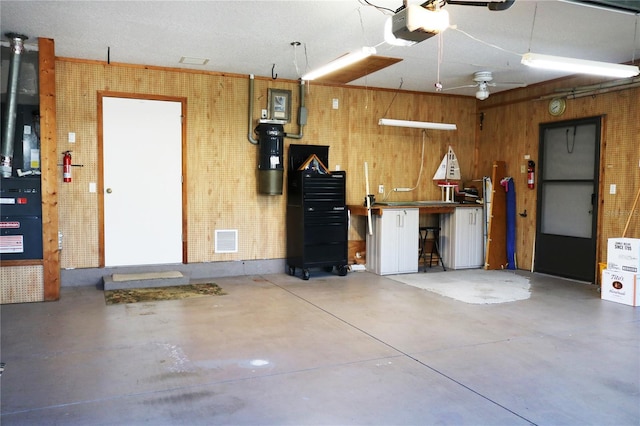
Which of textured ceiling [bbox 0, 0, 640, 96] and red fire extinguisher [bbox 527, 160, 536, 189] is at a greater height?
textured ceiling [bbox 0, 0, 640, 96]

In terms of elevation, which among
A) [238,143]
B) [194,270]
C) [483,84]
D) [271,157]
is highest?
A: [483,84]

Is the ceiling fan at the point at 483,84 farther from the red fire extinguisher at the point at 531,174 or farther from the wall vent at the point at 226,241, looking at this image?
the wall vent at the point at 226,241

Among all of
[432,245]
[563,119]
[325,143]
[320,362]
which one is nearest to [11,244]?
[320,362]

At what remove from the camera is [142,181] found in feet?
21.5

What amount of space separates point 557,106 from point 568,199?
134 cm

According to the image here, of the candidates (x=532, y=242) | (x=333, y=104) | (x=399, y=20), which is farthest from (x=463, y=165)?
(x=399, y=20)

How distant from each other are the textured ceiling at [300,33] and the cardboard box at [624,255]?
2.18 m

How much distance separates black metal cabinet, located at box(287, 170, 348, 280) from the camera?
686 cm

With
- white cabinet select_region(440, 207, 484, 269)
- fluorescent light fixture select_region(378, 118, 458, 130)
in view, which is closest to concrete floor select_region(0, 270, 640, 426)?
white cabinet select_region(440, 207, 484, 269)

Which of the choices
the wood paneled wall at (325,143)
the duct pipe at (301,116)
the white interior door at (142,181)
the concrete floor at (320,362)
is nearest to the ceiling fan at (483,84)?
the wood paneled wall at (325,143)

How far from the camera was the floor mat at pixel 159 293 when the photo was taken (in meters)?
5.53

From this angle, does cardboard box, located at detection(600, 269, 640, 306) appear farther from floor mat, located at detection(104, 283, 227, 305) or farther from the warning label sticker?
the warning label sticker

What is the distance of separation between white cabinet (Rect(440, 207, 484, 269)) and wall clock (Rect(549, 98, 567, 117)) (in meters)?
1.78

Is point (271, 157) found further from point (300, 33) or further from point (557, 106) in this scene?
point (557, 106)
